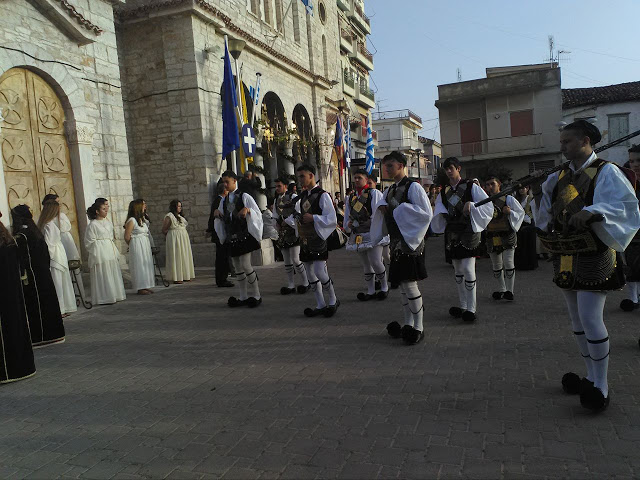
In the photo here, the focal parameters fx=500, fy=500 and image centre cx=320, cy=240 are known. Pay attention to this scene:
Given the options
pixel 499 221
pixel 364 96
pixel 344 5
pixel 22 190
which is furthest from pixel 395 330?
pixel 364 96

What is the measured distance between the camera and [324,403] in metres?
4.07

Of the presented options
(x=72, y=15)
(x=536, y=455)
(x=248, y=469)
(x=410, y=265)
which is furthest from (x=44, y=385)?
(x=72, y=15)

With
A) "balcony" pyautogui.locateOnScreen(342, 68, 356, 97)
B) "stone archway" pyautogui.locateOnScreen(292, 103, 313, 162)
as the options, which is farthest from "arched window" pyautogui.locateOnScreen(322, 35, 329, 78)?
"balcony" pyautogui.locateOnScreen(342, 68, 356, 97)

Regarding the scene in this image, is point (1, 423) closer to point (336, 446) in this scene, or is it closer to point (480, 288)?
point (336, 446)

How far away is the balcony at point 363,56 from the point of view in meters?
37.3

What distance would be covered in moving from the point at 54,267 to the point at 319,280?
14.5ft

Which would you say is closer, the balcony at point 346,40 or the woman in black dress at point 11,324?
the woman in black dress at point 11,324

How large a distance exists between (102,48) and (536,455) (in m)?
11.5

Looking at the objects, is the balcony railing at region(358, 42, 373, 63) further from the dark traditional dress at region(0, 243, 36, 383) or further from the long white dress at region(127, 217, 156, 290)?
the dark traditional dress at region(0, 243, 36, 383)

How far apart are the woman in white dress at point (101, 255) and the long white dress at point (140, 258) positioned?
2.89 feet

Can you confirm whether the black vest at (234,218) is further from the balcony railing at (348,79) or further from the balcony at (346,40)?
the balcony at (346,40)

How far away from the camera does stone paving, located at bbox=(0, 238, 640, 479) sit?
3.11 meters

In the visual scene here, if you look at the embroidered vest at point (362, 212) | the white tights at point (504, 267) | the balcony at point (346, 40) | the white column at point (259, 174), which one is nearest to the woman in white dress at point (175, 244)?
the white column at point (259, 174)

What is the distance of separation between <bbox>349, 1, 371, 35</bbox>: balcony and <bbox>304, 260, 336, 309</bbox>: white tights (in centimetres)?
3194
